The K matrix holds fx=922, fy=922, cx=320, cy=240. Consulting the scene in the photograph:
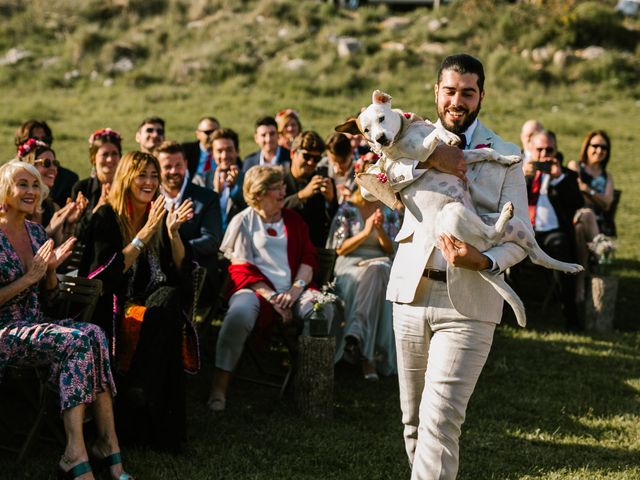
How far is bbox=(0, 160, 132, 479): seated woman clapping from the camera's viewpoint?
4672 mm

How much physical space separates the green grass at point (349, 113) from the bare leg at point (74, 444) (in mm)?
283

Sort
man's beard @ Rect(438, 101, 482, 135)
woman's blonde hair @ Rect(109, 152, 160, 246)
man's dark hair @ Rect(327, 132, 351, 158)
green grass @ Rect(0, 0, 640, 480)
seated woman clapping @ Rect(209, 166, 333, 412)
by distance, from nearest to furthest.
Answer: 1. man's beard @ Rect(438, 101, 482, 135)
2. green grass @ Rect(0, 0, 640, 480)
3. woman's blonde hair @ Rect(109, 152, 160, 246)
4. seated woman clapping @ Rect(209, 166, 333, 412)
5. man's dark hair @ Rect(327, 132, 351, 158)

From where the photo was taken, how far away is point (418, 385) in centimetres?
397

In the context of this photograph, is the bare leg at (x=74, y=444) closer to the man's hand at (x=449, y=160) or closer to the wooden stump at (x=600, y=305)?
the man's hand at (x=449, y=160)

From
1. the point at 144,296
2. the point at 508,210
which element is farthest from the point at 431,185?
the point at 144,296

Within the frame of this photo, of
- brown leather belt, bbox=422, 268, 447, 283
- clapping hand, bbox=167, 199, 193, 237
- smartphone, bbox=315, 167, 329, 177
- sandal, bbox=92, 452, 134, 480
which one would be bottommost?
sandal, bbox=92, 452, 134, 480

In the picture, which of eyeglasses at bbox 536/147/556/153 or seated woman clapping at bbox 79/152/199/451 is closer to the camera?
seated woman clapping at bbox 79/152/199/451

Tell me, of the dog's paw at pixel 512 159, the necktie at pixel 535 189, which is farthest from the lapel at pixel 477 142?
the necktie at pixel 535 189

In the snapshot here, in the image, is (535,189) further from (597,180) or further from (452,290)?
(452,290)

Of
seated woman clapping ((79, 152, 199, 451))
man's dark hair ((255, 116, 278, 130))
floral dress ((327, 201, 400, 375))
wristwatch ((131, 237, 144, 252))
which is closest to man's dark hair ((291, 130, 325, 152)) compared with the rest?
floral dress ((327, 201, 400, 375))

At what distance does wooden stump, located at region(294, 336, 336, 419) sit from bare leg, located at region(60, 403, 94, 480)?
169 cm

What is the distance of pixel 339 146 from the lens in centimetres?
782

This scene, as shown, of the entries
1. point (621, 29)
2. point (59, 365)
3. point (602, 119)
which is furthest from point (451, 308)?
point (621, 29)

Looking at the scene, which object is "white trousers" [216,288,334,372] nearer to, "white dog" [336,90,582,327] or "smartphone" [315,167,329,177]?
"smartphone" [315,167,329,177]
